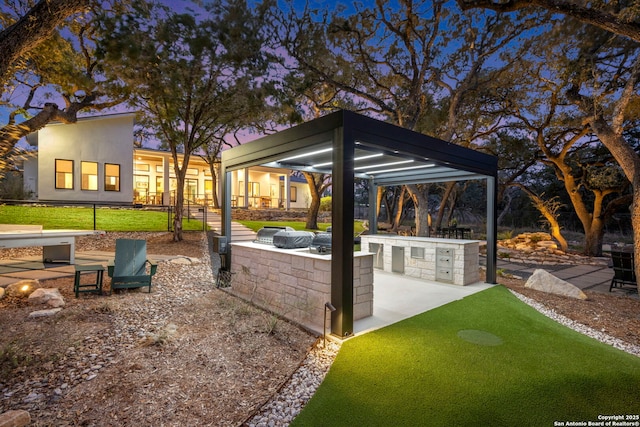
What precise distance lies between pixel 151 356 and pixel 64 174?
15515 millimetres

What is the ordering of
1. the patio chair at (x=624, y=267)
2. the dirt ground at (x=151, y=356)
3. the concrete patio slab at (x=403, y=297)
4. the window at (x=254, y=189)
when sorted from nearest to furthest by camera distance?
the dirt ground at (x=151, y=356)
the concrete patio slab at (x=403, y=297)
the patio chair at (x=624, y=267)
the window at (x=254, y=189)

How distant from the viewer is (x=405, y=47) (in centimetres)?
1232

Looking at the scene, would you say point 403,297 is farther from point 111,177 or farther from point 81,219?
point 111,177

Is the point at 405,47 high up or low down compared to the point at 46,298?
up

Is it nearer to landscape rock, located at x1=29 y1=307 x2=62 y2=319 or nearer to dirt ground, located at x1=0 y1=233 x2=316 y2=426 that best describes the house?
dirt ground, located at x1=0 y1=233 x2=316 y2=426

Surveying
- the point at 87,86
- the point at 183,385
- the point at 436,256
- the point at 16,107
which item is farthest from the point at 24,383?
the point at 16,107

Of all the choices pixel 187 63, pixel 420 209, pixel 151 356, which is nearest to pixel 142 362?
pixel 151 356

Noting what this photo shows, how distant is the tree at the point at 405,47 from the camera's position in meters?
11.3

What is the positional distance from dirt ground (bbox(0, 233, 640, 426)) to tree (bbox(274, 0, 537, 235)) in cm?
905

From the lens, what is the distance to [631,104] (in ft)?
31.9

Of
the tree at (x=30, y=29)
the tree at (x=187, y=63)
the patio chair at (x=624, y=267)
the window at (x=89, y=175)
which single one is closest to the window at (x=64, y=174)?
the window at (x=89, y=175)

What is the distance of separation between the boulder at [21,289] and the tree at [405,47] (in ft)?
34.9

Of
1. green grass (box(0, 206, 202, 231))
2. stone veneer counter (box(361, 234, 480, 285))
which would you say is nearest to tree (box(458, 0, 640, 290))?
stone veneer counter (box(361, 234, 480, 285))

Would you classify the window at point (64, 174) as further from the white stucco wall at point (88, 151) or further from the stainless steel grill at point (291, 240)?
the stainless steel grill at point (291, 240)
